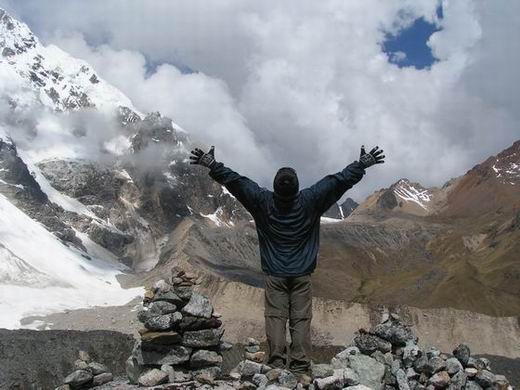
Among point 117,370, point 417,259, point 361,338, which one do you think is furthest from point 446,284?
point 361,338

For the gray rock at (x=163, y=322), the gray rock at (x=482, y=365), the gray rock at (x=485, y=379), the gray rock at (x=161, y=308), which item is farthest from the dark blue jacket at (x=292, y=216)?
the gray rock at (x=482, y=365)

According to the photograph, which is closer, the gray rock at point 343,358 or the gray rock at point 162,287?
the gray rock at point 343,358

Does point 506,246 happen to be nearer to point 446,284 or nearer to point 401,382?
point 446,284

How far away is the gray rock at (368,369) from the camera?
9.77 meters

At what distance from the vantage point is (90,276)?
6535 inches

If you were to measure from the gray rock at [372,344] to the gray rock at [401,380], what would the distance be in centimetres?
70

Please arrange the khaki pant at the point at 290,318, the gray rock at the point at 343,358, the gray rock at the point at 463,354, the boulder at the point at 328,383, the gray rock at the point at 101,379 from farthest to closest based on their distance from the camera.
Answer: the gray rock at the point at 101,379, the gray rock at the point at 463,354, the gray rock at the point at 343,358, the khaki pant at the point at 290,318, the boulder at the point at 328,383

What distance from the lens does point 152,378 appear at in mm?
9328

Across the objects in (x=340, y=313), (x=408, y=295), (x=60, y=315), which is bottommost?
(x=60, y=315)

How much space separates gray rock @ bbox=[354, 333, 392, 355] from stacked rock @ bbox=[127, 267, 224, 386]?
239 centimetres

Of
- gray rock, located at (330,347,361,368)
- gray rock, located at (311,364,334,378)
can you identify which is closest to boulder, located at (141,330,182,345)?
gray rock, located at (311,364,334,378)

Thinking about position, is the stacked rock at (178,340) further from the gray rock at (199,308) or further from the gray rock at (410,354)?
the gray rock at (410,354)

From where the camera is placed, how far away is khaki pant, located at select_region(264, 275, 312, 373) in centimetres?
891

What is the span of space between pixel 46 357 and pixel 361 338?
58.2 m
